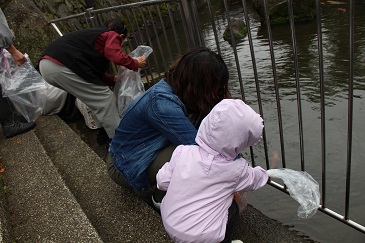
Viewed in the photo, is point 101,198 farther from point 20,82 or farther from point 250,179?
point 20,82

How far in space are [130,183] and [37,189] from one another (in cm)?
73

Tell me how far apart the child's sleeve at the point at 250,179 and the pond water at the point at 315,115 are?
88 centimetres

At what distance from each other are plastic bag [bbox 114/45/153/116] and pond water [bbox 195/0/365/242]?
1361 millimetres

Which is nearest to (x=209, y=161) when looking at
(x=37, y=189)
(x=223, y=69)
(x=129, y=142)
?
(x=223, y=69)

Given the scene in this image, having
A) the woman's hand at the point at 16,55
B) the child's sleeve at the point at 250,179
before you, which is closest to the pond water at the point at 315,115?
the child's sleeve at the point at 250,179

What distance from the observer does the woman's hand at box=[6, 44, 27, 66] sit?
3029mm

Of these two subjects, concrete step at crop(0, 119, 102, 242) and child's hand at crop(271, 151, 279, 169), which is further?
child's hand at crop(271, 151, 279, 169)

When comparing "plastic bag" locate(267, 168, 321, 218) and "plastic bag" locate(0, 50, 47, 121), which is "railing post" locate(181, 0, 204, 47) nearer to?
"plastic bag" locate(267, 168, 321, 218)

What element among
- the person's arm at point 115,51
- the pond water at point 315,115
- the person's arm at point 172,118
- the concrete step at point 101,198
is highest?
the person's arm at point 115,51

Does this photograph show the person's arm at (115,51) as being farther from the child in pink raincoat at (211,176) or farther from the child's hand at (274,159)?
the child's hand at (274,159)

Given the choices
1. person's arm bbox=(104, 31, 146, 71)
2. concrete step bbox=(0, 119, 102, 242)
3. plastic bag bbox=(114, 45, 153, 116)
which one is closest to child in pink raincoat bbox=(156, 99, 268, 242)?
concrete step bbox=(0, 119, 102, 242)

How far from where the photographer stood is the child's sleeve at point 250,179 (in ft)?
5.17

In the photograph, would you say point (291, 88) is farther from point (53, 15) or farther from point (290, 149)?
point (53, 15)

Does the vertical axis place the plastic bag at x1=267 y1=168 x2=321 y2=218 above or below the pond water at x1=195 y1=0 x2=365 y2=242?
above
